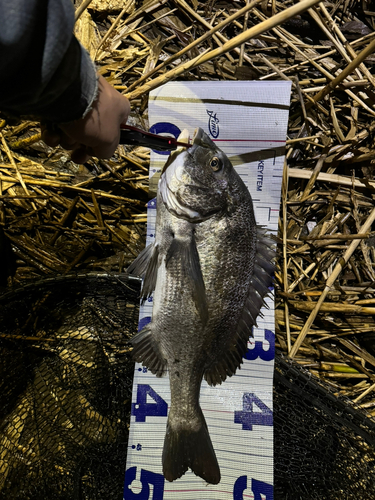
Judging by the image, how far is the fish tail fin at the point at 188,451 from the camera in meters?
1.43

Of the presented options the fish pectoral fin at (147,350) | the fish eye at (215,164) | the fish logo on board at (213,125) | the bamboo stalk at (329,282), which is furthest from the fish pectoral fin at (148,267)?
the bamboo stalk at (329,282)

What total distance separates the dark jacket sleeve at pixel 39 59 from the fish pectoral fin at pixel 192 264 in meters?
0.61

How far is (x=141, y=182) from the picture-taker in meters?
1.61

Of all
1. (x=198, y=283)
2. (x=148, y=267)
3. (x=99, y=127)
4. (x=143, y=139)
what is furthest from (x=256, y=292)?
(x=99, y=127)

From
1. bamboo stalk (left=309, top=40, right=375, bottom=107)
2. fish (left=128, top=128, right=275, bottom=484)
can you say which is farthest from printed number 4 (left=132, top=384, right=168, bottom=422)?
bamboo stalk (left=309, top=40, right=375, bottom=107)

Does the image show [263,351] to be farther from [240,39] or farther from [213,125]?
[240,39]

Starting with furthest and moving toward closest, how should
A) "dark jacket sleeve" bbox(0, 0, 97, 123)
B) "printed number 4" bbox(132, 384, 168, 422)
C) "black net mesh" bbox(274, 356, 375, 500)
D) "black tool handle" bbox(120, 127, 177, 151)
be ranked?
1. "printed number 4" bbox(132, 384, 168, 422)
2. "black net mesh" bbox(274, 356, 375, 500)
3. "black tool handle" bbox(120, 127, 177, 151)
4. "dark jacket sleeve" bbox(0, 0, 97, 123)

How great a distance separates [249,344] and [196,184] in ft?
2.73

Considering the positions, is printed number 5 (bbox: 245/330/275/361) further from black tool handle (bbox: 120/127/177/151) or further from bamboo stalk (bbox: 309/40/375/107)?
bamboo stalk (bbox: 309/40/375/107)

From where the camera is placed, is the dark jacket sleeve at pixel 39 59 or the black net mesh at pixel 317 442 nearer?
the dark jacket sleeve at pixel 39 59

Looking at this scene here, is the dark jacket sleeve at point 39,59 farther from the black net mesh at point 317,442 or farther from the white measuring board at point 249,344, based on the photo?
the black net mesh at point 317,442

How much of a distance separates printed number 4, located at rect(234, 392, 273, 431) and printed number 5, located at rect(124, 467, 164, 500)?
0.45 m

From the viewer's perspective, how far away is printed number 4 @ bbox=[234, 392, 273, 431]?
153 centimetres

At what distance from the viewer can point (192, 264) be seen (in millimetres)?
1229
